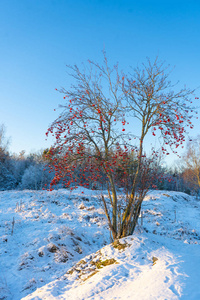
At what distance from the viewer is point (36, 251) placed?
5863mm

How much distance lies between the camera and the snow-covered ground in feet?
10.9

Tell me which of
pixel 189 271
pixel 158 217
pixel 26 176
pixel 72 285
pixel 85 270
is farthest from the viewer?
pixel 26 176

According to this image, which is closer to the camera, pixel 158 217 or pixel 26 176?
pixel 158 217

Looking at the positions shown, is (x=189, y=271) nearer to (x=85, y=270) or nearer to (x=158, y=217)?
(x=85, y=270)

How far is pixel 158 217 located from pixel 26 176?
69.2 ft

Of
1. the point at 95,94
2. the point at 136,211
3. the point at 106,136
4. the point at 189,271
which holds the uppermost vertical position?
the point at 95,94

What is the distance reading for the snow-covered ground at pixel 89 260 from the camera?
3.32 metres

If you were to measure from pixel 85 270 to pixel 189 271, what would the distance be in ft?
7.53

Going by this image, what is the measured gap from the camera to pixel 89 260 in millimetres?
5094

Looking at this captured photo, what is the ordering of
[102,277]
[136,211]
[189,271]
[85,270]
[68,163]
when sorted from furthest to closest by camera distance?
[136,211] < [68,163] < [85,270] < [102,277] < [189,271]

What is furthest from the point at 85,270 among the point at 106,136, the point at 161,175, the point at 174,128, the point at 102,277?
the point at 174,128

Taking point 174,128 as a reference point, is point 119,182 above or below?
below

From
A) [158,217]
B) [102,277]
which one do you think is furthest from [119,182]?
[158,217]

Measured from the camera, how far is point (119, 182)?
18.6 ft
